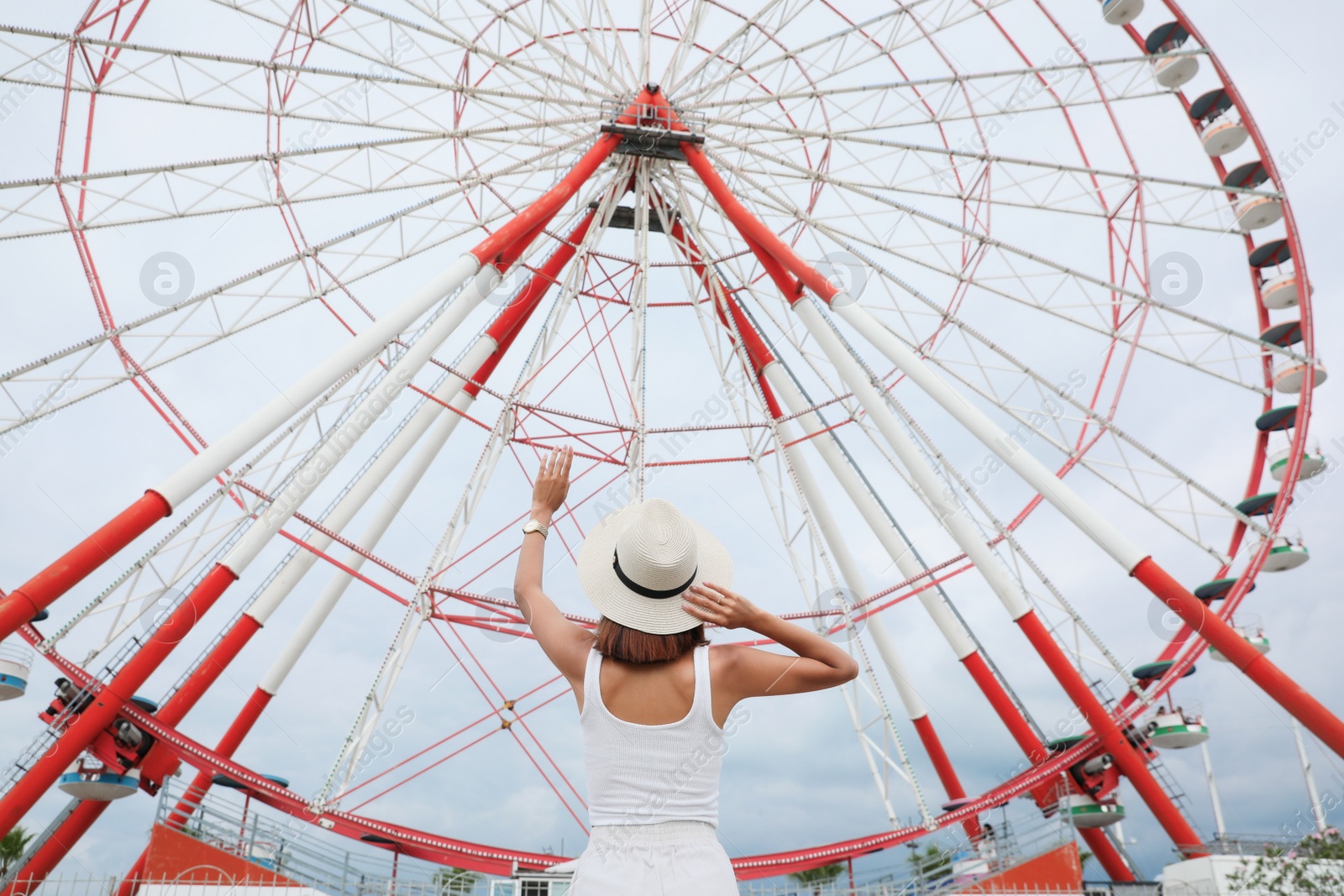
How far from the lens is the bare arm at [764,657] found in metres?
2.65

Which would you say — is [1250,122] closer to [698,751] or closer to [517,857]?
[517,857]

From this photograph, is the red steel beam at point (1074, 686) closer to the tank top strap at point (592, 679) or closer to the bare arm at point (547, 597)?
the bare arm at point (547, 597)

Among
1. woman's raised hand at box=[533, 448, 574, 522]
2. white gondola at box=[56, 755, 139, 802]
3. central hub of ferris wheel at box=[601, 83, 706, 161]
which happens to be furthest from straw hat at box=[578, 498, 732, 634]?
central hub of ferris wheel at box=[601, 83, 706, 161]

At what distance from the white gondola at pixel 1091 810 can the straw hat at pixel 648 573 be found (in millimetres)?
15114

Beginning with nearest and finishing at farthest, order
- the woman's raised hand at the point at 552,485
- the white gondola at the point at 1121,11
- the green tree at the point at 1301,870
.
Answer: the woman's raised hand at the point at 552,485 → the green tree at the point at 1301,870 → the white gondola at the point at 1121,11

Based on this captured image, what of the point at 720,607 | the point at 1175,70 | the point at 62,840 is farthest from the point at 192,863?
the point at 1175,70

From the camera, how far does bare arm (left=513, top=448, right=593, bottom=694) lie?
9.39ft

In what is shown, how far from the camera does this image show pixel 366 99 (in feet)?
52.7

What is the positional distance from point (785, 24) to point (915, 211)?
411cm

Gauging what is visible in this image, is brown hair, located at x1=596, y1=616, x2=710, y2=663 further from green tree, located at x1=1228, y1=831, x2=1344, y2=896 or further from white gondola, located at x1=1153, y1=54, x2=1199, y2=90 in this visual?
white gondola, located at x1=1153, y1=54, x2=1199, y2=90

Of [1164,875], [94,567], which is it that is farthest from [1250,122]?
[94,567]

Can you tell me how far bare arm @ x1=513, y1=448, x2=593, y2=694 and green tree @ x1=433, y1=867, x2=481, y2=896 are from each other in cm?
1285

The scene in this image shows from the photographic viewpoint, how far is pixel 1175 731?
15.5m

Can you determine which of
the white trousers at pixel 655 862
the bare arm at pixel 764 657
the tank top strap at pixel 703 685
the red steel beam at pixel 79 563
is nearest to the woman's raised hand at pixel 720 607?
the bare arm at pixel 764 657
